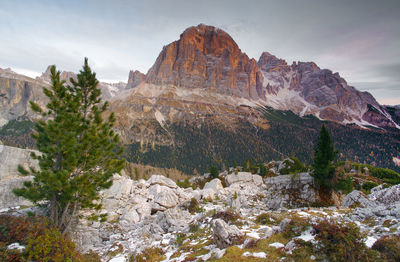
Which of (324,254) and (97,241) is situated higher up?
(324,254)

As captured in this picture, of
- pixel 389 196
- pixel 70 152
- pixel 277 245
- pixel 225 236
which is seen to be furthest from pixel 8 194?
pixel 389 196

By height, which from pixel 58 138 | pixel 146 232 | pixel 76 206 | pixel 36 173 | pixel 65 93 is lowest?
pixel 146 232

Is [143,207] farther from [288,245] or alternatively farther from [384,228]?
[384,228]

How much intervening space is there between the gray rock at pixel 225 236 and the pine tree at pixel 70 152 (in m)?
10.2

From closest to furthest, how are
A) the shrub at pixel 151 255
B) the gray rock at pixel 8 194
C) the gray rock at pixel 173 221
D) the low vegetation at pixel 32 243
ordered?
the low vegetation at pixel 32 243 < the shrub at pixel 151 255 < the gray rock at pixel 173 221 < the gray rock at pixel 8 194

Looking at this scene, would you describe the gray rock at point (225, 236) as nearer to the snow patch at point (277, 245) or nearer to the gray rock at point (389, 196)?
the snow patch at point (277, 245)

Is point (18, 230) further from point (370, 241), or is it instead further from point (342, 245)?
point (370, 241)

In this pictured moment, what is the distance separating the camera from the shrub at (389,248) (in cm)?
712

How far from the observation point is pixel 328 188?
33.6 metres

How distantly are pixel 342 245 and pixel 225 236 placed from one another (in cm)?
575

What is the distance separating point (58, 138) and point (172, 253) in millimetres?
11742

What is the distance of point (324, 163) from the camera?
34.9 meters

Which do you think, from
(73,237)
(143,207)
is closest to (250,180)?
(143,207)

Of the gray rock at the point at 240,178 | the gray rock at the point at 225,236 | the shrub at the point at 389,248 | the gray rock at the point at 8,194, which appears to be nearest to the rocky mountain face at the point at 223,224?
the gray rock at the point at 225,236
